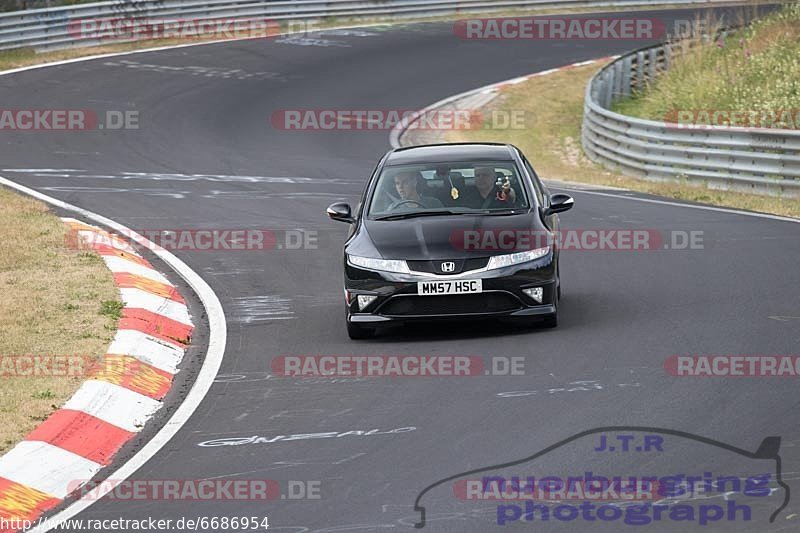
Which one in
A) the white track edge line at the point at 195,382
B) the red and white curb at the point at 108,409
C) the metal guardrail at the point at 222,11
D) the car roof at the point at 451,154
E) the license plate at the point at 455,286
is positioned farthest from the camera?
the metal guardrail at the point at 222,11

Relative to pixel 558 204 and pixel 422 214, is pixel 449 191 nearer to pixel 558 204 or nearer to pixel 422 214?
pixel 422 214

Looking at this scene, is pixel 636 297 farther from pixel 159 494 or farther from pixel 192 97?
pixel 192 97

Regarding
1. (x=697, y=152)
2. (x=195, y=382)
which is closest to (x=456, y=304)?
(x=195, y=382)

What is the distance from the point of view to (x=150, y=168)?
22625mm

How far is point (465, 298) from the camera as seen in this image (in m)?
10.6

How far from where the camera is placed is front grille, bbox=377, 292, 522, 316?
Result: 10570 millimetres

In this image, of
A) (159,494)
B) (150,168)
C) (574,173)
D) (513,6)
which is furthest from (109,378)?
(513,6)

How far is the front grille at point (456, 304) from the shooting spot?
34.7 ft

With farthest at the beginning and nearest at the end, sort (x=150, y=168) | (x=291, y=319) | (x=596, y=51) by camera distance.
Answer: (x=596, y=51) < (x=150, y=168) < (x=291, y=319)

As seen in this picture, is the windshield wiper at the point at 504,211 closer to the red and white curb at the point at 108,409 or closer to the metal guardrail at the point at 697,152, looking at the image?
the red and white curb at the point at 108,409

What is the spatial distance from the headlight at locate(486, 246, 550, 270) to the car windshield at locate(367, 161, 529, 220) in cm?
70

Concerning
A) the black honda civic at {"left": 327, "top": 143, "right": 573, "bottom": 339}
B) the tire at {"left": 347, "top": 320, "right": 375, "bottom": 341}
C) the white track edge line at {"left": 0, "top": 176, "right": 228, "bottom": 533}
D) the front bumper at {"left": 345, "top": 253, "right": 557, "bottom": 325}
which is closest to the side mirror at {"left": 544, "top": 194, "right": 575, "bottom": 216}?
the black honda civic at {"left": 327, "top": 143, "right": 573, "bottom": 339}

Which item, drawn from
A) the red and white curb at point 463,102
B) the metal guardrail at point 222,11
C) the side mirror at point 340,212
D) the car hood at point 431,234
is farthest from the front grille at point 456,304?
the metal guardrail at point 222,11

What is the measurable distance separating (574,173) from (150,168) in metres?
7.32
